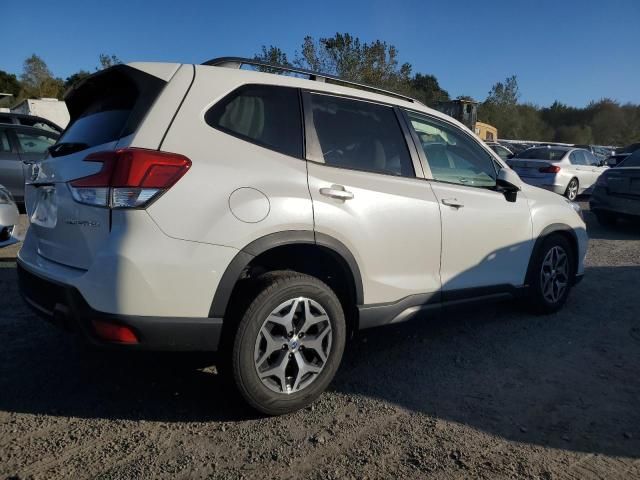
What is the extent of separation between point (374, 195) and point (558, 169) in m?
11.9

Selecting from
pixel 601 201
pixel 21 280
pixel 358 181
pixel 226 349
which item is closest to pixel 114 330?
pixel 226 349

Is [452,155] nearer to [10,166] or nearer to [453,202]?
[453,202]

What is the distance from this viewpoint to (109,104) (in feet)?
9.78

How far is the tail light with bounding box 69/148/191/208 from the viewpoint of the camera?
8.08 ft

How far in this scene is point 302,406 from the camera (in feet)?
9.76

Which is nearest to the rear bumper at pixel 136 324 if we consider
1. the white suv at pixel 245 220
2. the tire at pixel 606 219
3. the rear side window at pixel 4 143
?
the white suv at pixel 245 220

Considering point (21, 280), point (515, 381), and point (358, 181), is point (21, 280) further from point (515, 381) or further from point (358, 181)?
point (515, 381)

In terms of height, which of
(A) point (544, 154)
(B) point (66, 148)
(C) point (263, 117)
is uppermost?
(C) point (263, 117)

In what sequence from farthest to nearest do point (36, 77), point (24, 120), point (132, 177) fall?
point (36, 77) → point (24, 120) → point (132, 177)

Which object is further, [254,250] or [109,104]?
[109,104]

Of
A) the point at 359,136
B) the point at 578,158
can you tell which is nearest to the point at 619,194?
the point at 578,158

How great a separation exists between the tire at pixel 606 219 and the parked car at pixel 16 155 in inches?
390

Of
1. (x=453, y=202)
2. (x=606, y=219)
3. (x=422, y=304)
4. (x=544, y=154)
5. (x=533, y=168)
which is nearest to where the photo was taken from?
(x=422, y=304)

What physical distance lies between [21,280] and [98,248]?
95 cm
